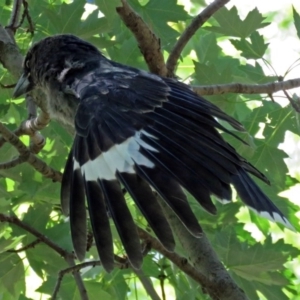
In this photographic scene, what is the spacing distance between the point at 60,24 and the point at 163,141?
0.86 metres

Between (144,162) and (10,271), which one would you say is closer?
(144,162)

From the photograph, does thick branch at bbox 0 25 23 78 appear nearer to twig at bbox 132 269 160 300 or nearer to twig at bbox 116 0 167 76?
twig at bbox 116 0 167 76

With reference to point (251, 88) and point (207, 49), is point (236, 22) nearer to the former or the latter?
point (251, 88)

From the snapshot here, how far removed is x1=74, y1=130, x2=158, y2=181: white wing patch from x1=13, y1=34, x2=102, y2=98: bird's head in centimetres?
70

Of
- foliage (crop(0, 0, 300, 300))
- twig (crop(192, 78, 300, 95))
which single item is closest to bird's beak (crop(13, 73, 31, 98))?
foliage (crop(0, 0, 300, 300))

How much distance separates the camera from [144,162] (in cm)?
147

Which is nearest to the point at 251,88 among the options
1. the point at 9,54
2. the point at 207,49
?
the point at 207,49

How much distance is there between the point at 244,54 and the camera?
2.21 m

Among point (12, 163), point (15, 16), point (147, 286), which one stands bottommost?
point (147, 286)

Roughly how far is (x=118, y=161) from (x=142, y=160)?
0.16 ft

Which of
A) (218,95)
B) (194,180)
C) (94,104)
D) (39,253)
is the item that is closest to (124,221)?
(194,180)

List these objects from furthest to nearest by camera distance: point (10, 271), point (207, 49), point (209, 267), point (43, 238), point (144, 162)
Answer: point (207, 49) → point (10, 271) → point (43, 238) → point (209, 267) → point (144, 162)

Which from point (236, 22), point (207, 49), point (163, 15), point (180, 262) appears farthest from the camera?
point (207, 49)

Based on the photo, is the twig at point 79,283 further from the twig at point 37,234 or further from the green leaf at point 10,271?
the green leaf at point 10,271
